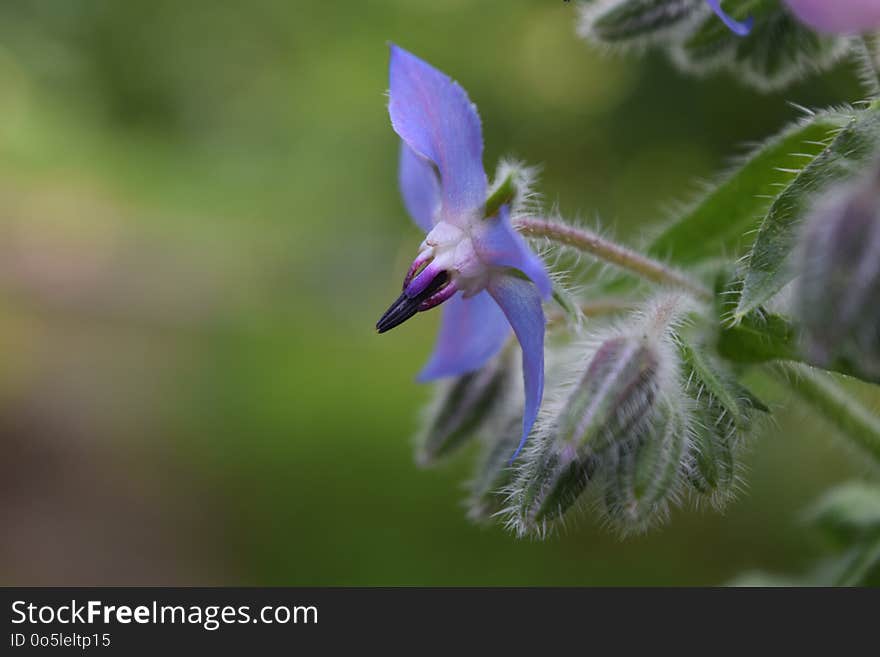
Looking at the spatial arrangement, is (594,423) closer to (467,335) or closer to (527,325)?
(527,325)

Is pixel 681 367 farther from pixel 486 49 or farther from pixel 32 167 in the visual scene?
pixel 32 167

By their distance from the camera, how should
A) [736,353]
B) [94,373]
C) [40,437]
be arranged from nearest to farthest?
[736,353]
[40,437]
[94,373]

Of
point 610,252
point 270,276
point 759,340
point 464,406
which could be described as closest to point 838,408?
point 759,340

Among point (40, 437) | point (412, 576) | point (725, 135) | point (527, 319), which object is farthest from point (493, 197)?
point (725, 135)

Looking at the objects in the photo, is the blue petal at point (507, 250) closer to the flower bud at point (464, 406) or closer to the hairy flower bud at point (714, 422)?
the hairy flower bud at point (714, 422)

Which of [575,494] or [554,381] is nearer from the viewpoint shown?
[575,494]
